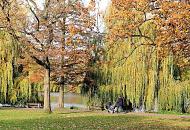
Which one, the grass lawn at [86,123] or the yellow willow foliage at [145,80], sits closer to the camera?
the grass lawn at [86,123]

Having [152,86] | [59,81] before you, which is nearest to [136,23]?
[152,86]

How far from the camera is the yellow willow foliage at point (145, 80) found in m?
33.3

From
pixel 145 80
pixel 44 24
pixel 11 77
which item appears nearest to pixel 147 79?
pixel 145 80

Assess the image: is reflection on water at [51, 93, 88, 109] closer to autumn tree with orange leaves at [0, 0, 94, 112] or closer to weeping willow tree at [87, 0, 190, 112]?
weeping willow tree at [87, 0, 190, 112]

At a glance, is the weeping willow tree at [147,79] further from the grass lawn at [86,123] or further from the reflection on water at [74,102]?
the grass lawn at [86,123]

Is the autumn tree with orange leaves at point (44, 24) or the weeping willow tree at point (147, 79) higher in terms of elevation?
the autumn tree with orange leaves at point (44, 24)

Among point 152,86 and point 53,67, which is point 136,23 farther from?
point 53,67

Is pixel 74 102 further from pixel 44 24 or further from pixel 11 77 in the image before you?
pixel 44 24

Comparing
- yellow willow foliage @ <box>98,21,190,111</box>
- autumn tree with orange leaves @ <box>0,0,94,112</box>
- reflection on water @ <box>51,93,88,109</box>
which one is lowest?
reflection on water @ <box>51,93,88,109</box>

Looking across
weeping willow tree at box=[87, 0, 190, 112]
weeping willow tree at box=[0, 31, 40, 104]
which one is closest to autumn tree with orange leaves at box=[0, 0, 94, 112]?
weeping willow tree at box=[87, 0, 190, 112]

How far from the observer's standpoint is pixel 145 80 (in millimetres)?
34219

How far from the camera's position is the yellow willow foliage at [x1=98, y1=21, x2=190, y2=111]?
33.3 m

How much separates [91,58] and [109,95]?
3748mm

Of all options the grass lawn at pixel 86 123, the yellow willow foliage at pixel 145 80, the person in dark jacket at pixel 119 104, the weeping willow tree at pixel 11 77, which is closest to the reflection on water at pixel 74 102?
the weeping willow tree at pixel 11 77
